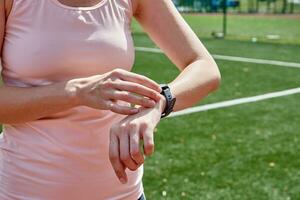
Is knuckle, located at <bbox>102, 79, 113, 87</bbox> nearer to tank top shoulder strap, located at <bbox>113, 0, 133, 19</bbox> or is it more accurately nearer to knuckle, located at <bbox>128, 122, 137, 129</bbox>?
knuckle, located at <bbox>128, 122, 137, 129</bbox>

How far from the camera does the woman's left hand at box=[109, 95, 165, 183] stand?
1.18 meters

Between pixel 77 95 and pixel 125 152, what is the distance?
192 mm

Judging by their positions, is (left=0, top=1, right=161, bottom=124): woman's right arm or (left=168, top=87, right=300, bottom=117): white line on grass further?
(left=168, top=87, right=300, bottom=117): white line on grass

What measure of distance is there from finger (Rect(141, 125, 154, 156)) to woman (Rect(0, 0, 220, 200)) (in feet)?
0.33

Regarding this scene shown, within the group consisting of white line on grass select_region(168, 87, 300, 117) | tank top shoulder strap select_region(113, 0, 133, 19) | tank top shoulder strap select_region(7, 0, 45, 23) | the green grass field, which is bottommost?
white line on grass select_region(168, 87, 300, 117)

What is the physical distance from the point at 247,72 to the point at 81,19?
321 inches

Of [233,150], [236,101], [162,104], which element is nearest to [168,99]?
[162,104]

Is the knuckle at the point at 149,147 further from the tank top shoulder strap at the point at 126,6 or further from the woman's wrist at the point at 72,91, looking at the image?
the tank top shoulder strap at the point at 126,6

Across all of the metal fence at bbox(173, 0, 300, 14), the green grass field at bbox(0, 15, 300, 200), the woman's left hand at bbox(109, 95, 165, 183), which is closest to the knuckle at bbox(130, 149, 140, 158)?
the woman's left hand at bbox(109, 95, 165, 183)

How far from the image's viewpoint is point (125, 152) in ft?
3.85

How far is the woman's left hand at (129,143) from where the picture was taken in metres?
1.18

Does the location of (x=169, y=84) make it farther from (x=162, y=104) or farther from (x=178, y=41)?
(x=178, y=41)

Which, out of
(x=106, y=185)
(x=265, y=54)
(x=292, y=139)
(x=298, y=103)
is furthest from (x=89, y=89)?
(x=265, y=54)

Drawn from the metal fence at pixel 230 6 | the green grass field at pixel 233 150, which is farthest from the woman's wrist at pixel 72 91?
the metal fence at pixel 230 6
